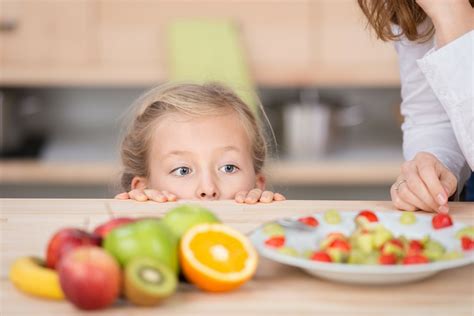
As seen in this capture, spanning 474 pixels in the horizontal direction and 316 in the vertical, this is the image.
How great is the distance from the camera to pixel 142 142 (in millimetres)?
1666

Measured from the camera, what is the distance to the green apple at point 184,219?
0.78 metres

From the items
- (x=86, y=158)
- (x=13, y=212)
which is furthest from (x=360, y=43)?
(x=13, y=212)

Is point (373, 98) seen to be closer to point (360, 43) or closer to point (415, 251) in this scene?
point (360, 43)

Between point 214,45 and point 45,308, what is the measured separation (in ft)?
7.44

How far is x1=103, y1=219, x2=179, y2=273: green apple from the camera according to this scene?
0.72 metres

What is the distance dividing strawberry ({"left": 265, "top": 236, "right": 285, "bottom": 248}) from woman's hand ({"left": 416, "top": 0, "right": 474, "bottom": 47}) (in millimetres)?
554

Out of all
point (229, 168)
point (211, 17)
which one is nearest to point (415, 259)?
point (229, 168)

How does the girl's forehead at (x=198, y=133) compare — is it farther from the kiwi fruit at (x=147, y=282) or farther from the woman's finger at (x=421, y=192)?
the kiwi fruit at (x=147, y=282)

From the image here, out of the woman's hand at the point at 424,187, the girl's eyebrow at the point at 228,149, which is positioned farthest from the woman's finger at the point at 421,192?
the girl's eyebrow at the point at 228,149

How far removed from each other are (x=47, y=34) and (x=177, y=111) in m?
1.59

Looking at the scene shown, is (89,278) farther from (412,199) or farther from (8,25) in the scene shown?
(8,25)

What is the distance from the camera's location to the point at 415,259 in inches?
30.1

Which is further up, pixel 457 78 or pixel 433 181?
pixel 457 78

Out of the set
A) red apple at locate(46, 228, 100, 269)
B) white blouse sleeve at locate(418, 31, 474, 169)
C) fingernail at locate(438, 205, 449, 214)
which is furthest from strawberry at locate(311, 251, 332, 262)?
white blouse sleeve at locate(418, 31, 474, 169)
